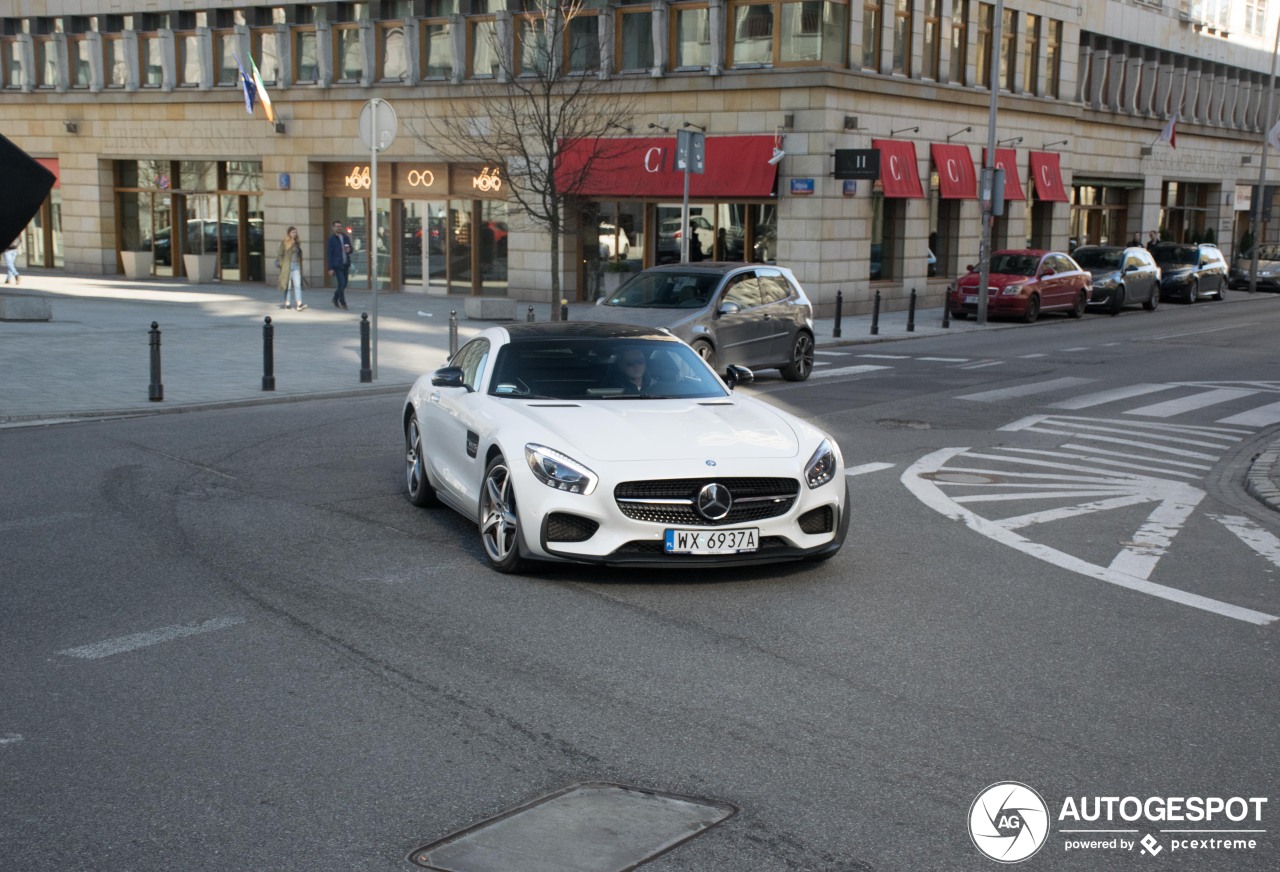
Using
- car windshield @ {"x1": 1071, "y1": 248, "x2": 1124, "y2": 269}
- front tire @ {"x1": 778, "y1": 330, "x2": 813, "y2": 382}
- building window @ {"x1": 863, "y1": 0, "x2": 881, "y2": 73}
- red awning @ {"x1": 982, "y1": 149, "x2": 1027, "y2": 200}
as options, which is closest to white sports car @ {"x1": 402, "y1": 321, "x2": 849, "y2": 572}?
front tire @ {"x1": 778, "y1": 330, "x2": 813, "y2": 382}

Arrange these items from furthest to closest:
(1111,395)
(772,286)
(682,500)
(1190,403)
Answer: (772,286)
(1111,395)
(1190,403)
(682,500)

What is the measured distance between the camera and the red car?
33.9m

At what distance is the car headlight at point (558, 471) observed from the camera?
8.04 meters

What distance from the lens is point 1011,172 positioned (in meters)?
41.5

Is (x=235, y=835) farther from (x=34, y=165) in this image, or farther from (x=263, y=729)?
(x=34, y=165)

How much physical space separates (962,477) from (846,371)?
9808mm

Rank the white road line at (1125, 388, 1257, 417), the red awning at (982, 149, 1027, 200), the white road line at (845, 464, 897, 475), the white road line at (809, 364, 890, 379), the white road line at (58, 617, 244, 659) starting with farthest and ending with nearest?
1. the red awning at (982, 149, 1027, 200)
2. the white road line at (809, 364, 890, 379)
3. the white road line at (1125, 388, 1257, 417)
4. the white road line at (845, 464, 897, 475)
5. the white road line at (58, 617, 244, 659)

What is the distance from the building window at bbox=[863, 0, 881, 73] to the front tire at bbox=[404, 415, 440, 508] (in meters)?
26.3

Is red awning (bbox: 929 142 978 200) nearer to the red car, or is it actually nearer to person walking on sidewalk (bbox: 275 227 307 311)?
the red car

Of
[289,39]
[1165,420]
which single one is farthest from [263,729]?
[289,39]

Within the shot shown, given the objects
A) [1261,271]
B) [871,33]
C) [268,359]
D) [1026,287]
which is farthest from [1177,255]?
[268,359]

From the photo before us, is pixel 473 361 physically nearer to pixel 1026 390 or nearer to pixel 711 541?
pixel 711 541

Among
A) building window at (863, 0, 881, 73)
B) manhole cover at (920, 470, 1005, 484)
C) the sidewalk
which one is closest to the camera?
manhole cover at (920, 470, 1005, 484)

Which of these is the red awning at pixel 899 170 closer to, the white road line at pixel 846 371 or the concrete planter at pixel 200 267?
the white road line at pixel 846 371
